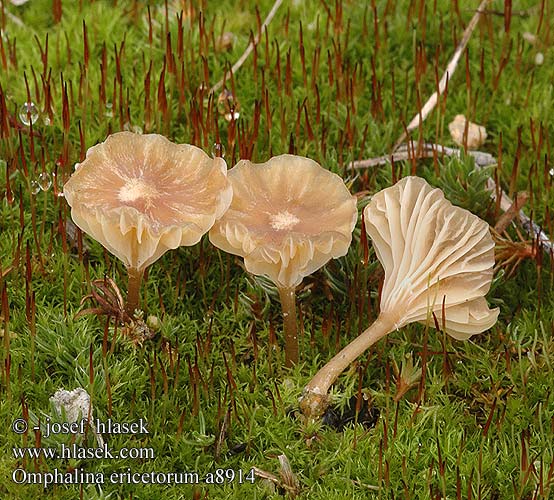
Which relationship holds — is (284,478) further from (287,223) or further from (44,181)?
(44,181)

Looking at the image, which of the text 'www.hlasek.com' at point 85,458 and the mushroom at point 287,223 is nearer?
the text 'www.hlasek.com' at point 85,458

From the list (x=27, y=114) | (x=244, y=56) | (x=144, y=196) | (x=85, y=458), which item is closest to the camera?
(x=85, y=458)

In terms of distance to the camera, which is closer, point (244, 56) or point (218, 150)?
point (218, 150)

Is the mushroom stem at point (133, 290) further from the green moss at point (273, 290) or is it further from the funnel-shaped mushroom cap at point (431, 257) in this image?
the funnel-shaped mushroom cap at point (431, 257)

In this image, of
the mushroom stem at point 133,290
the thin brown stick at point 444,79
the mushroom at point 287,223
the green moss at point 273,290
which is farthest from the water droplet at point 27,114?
the thin brown stick at point 444,79

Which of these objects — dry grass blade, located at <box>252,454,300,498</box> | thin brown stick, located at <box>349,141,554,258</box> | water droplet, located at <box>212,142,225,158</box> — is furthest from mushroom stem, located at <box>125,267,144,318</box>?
thin brown stick, located at <box>349,141,554,258</box>

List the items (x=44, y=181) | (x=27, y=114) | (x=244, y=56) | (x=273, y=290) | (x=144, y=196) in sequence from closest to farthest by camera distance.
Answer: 1. (x=144, y=196)
2. (x=273, y=290)
3. (x=44, y=181)
4. (x=27, y=114)
5. (x=244, y=56)

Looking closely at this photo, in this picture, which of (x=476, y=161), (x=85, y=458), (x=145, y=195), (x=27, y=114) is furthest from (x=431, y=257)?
(x=27, y=114)

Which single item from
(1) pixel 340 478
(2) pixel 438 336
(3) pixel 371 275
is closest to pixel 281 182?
(3) pixel 371 275

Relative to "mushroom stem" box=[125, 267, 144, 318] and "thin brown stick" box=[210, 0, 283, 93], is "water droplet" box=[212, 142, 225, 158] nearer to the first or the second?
"thin brown stick" box=[210, 0, 283, 93]
